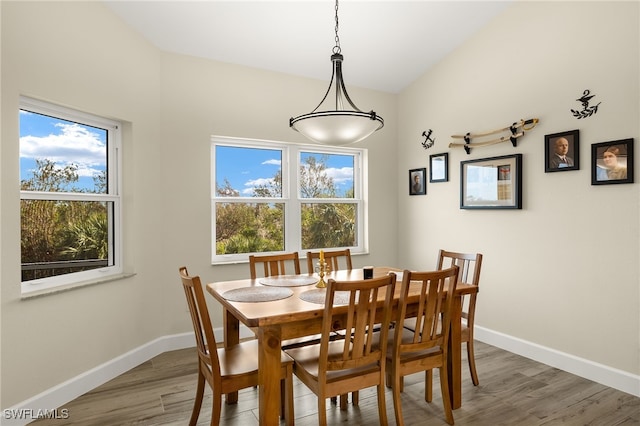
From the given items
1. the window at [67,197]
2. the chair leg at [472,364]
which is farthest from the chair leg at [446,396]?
the window at [67,197]

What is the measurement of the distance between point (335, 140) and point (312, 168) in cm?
201

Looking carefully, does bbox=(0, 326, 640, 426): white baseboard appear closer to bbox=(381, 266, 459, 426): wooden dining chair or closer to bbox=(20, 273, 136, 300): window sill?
bbox=(20, 273, 136, 300): window sill

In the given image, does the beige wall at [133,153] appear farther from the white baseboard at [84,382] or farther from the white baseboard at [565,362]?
the white baseboard at [565,362]

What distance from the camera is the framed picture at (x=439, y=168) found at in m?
4.14

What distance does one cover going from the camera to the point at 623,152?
2.71 meters

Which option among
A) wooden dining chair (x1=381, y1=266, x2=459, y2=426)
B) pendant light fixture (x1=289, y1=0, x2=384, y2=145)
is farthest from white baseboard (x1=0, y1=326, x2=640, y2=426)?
pendant light fixture (x1=289, y1=0, x2=384, y2=145)

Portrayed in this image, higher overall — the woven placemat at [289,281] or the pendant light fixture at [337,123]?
the pendant light fixture at [337,123]

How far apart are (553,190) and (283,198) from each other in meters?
2.58

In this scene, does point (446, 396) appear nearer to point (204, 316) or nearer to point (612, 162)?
point (204, 316)

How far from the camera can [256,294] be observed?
2.38m

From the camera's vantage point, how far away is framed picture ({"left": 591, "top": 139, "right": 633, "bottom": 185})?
2.69 m

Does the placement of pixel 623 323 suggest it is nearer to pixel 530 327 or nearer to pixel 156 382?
pixel 530 327

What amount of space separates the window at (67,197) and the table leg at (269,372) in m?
1.67

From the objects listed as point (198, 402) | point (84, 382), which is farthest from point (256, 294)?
point (84, 382)
